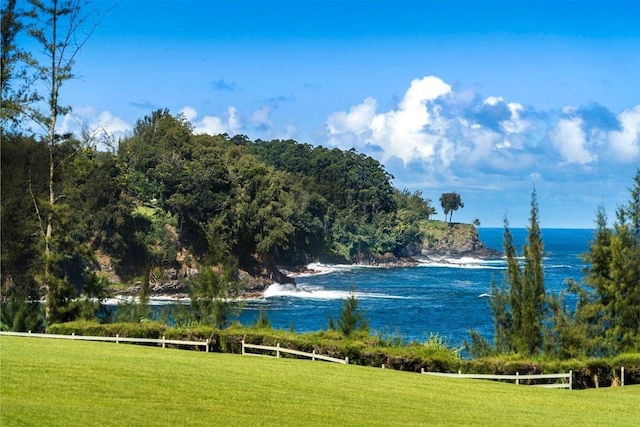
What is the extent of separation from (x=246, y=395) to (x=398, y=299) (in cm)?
6934

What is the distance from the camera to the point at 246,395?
1568 cm

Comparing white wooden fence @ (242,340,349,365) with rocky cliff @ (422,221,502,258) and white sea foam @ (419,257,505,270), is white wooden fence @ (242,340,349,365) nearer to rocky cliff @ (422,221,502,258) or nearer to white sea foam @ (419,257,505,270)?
white sea foam @ (419,257,505,270)

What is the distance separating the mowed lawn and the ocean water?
2083cm

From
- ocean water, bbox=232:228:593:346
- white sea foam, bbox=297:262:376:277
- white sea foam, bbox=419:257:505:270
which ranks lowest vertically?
ocean water, bbox=232:228:593:346

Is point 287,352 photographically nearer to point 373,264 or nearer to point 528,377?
point 528,377

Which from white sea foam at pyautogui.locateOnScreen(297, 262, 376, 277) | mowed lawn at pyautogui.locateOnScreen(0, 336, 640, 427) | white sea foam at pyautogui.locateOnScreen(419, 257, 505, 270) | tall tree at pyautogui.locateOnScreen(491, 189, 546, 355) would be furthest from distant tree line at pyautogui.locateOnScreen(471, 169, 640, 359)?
white sea foam at pyautogui.locateOnScreen(419, 257, 505, 270)

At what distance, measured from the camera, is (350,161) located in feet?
461

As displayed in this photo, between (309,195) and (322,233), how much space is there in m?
6.04

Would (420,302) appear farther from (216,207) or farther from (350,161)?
(350,161)

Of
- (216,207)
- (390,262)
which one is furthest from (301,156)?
(216,207)

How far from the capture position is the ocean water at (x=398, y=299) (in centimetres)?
6347

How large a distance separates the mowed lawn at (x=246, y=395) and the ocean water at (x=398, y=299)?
20832 millimetres

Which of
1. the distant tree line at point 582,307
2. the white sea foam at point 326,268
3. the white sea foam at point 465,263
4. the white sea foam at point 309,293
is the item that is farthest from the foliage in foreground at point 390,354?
the white sea foam at point 465,263

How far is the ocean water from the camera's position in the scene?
2499 inches
